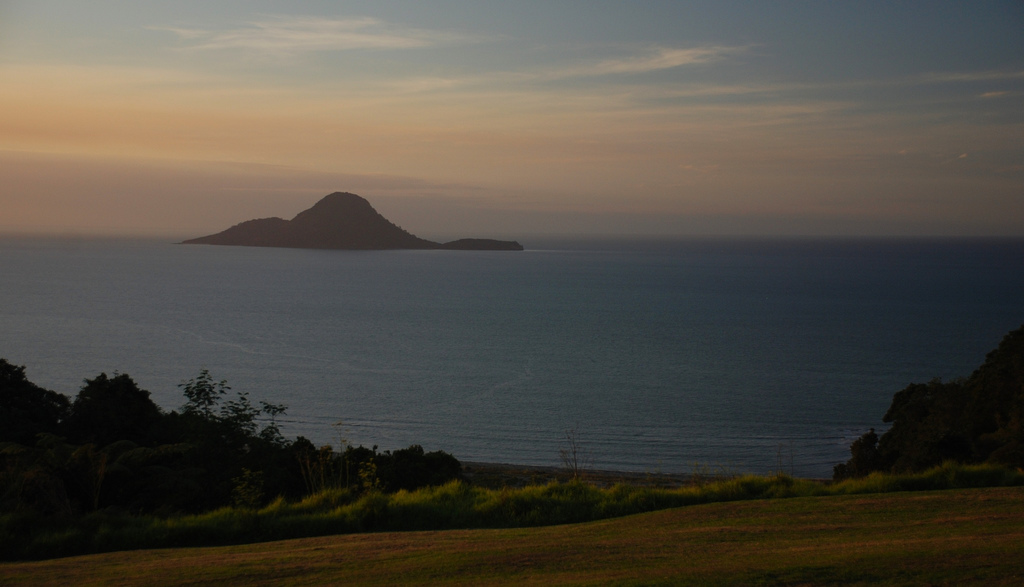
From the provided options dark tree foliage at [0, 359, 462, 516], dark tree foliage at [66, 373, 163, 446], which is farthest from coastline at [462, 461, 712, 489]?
dark tree foliage at [66, 373, 163, 446]

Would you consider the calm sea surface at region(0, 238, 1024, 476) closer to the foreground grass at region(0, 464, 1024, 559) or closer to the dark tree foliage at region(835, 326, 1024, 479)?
the dark tree foliage at region(835, 326, 1024, 479)

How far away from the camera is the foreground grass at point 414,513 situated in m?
6.83

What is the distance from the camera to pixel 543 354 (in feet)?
193

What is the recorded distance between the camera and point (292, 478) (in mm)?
15406

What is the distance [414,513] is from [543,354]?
5137 cm

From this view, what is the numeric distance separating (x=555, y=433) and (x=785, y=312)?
200 feet

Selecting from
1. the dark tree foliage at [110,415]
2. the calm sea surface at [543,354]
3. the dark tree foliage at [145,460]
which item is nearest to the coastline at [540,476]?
the calm sea surface at [543,354]

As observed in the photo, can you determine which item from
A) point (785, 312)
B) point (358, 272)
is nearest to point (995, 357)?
point (785, 312)

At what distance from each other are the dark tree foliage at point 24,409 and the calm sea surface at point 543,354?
1424 centimetres

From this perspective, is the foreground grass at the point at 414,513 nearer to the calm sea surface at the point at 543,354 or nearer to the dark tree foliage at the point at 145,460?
the dark tree foliage at the point at 145,460

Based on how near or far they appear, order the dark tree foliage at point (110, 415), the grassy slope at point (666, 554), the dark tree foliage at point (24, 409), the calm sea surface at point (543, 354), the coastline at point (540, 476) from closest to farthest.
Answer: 1. the grassy slope at point (666, 554)
2. the dark tree foliage at point (24, 409)
3. the dark tree foliage at point (110, 415)
4. the coastline at point (540, 476)
5. the calm sea surface at point (543, 354)

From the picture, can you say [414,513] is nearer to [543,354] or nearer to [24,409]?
[24,409]

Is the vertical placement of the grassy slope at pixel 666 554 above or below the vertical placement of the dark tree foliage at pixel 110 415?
above

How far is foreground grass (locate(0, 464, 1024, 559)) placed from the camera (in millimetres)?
6828
